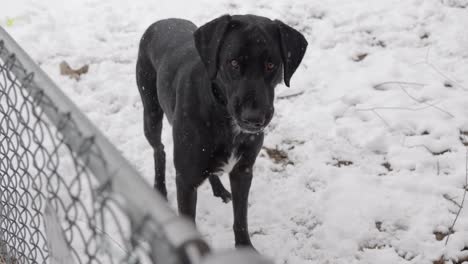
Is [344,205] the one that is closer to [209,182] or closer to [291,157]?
[291,157]

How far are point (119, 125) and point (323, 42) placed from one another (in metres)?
2.31

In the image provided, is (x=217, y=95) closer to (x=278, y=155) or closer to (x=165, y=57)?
(x=165, y=57)

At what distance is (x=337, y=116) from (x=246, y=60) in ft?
6.64

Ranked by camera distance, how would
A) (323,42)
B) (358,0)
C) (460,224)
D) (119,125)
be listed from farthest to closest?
1. (358,0)
2. (323,42)
3. (119,125)
4. (460,224)

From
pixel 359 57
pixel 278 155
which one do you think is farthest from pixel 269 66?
pixel 359 57

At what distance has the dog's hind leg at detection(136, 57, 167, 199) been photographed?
3602 millimetres

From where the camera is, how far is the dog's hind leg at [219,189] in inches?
150

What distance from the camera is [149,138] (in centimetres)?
381

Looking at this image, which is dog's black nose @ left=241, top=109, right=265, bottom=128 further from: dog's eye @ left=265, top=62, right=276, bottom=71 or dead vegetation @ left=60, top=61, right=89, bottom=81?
dead vegetation @ left=60, top=61, right=89, bottom=81

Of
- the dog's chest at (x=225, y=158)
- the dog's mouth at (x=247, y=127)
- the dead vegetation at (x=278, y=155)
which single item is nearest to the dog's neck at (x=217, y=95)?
the dog's mouth at (x=247, y=127)

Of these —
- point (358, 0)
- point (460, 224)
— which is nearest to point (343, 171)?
point (460, 224)

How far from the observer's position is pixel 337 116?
447 cm

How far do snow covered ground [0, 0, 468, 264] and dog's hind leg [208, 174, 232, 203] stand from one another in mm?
65

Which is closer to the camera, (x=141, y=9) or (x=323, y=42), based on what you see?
(x=323, y=42)
